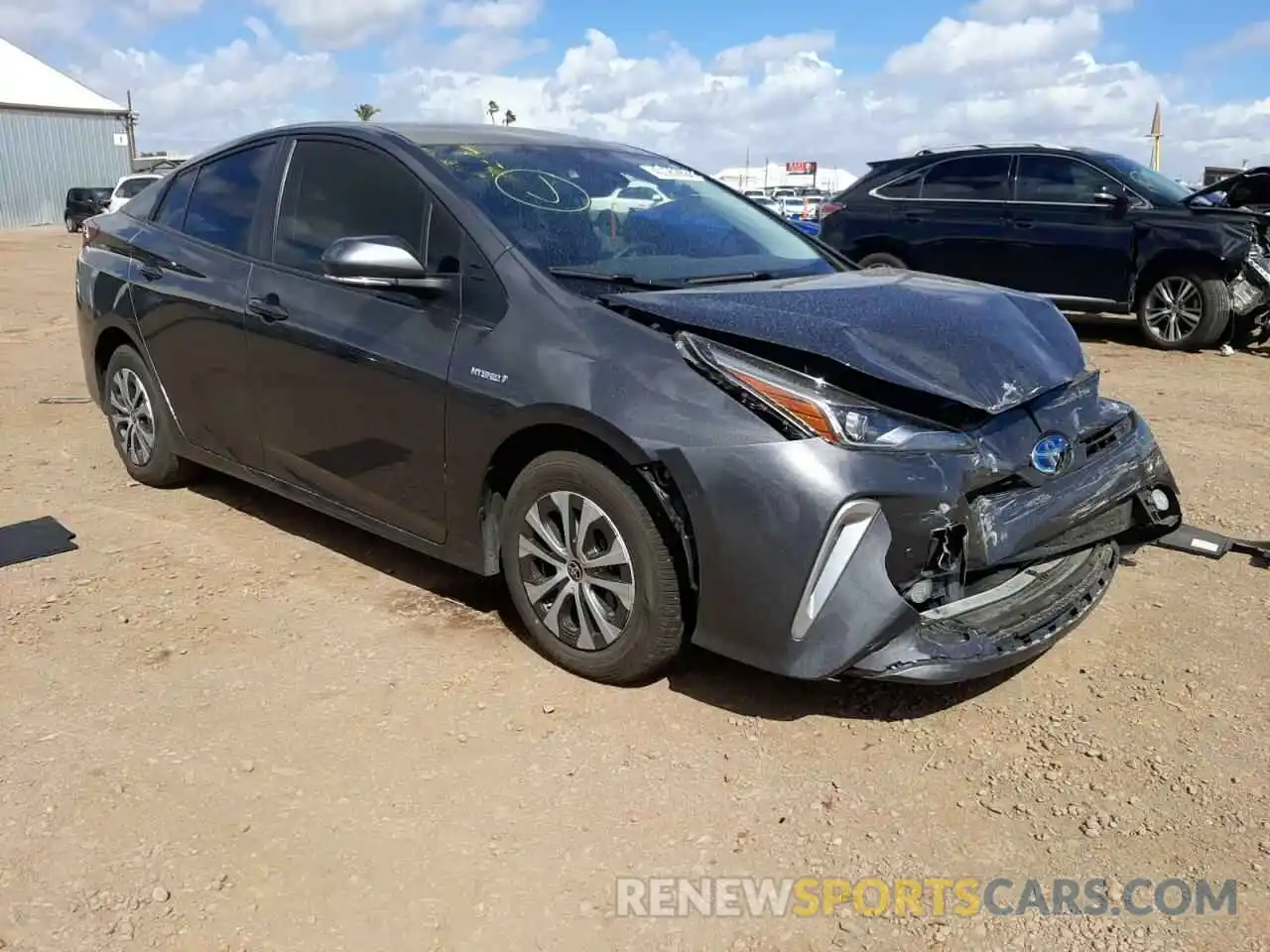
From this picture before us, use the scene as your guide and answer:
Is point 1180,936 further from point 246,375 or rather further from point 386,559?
point 246,375

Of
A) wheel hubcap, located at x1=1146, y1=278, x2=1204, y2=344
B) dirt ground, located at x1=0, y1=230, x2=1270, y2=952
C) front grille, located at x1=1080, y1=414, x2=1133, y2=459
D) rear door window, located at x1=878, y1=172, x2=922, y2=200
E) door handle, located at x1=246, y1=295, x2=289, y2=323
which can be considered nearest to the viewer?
dirt ground, located at x1=0, y1=230, x2=1270, y2=952

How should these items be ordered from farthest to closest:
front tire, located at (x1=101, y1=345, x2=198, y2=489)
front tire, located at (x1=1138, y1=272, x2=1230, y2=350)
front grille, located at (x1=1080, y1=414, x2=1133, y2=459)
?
1. front tire, located at (x1=1138, y1=272, x2=1230, y2=350)
2. front tire, located at (x1=101, y1=345, x2=198, y2=489)
3. front grille, located at (x1=1080, y1=414, x2=1133, y2=459)

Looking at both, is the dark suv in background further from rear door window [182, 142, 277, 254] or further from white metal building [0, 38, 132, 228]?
white metal building [0, 38, 132, 228]

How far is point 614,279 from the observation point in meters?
3.52

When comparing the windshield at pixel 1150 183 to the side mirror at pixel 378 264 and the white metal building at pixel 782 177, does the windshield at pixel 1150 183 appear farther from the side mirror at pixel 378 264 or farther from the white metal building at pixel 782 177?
the white metal building at pixel 782 177

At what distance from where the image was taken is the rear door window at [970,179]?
1036 cm

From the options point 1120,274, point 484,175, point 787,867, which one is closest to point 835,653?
point 787,867

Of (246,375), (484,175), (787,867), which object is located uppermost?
(484,175)

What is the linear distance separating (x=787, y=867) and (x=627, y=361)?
1423 millimetres

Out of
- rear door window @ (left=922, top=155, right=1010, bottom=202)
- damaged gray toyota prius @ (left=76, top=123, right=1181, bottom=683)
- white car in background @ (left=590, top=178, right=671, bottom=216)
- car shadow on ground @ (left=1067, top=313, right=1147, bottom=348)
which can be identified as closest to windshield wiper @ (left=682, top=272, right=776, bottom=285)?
damaged gray toyota prius @ (left=76, top=123, right=1181, bottom=683)

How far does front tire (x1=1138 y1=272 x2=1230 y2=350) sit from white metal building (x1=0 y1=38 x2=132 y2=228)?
124ft

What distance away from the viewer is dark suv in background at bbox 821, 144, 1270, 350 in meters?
9.37

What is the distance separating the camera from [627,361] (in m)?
3.15

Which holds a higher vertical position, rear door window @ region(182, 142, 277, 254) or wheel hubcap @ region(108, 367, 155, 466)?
rear door window @ region(182, 142, 277, 254)
